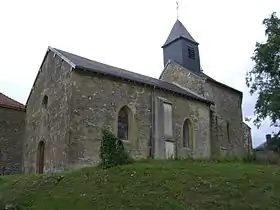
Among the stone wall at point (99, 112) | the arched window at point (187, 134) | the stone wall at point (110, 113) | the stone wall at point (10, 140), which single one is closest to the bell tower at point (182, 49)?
the stone wall at point (110, 113)

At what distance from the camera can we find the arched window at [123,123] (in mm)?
25891

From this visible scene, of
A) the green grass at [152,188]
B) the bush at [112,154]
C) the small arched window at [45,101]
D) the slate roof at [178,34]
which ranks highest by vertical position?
the slate roof at [178,34]

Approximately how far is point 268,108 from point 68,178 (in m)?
18.1

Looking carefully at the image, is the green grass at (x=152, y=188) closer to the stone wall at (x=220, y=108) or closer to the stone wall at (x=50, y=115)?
the stone wall at (x=50, y=115)

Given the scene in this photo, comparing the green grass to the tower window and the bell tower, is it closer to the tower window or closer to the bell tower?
the bell tower

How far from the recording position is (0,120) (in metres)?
28.1

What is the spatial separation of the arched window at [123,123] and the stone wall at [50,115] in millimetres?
3714

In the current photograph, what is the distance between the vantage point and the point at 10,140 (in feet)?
93.1

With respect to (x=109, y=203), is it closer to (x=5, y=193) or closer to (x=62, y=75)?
(x=5, y=193)

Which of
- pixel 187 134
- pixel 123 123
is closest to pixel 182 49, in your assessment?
pixel 187 134

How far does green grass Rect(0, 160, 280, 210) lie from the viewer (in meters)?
13.1

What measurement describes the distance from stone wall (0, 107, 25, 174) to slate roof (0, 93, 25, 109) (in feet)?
0.93

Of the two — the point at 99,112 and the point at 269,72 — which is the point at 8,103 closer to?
the point at 99,112

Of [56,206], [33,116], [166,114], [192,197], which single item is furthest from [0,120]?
[192,197]
